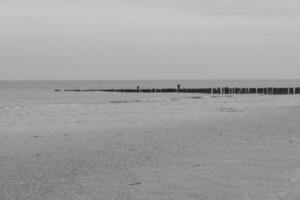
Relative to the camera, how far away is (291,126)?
15.7m

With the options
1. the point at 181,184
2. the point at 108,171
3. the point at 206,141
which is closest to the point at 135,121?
the point at 206,141

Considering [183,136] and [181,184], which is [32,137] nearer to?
[183,136]

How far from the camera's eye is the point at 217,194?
22.4ft

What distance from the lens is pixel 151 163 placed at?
30.6 ft

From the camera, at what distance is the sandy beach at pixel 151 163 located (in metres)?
7.04

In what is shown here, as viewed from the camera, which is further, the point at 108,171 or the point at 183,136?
the point at 183,136

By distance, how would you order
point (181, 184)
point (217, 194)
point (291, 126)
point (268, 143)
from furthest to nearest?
point (291, 126) < point (268, 143) < point (181, 184) < point (217, 194)

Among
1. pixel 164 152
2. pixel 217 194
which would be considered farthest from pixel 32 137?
pixel 217 194

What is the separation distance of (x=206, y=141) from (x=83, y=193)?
5.83m

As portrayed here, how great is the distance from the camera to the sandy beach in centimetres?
704

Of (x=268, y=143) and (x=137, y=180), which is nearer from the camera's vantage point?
(x=137, y=180)

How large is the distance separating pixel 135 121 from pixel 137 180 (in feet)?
35.3

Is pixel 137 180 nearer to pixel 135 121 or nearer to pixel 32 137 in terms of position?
pixel 32 137

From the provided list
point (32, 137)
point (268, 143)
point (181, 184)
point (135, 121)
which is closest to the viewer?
point (181, 184)
